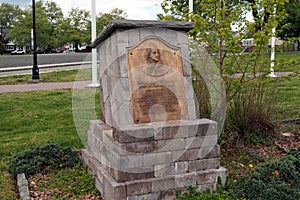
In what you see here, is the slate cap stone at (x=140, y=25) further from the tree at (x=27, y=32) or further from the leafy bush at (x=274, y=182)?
the tree at (x=27, y=32)

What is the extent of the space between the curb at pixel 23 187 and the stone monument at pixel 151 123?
2.74ft

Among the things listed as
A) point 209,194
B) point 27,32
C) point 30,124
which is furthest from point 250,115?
point 27,32

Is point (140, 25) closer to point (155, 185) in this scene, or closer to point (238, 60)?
point (155, 185)

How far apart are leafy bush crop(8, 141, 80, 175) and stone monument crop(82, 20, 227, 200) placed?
35.6 inches

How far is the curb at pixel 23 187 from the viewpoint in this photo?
442 cm

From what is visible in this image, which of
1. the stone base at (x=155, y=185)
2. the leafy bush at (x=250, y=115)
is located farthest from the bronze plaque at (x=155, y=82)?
the leafy bush at (x=250, y=115)

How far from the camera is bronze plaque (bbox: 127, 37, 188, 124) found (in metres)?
4.35

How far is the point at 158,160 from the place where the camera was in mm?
4133

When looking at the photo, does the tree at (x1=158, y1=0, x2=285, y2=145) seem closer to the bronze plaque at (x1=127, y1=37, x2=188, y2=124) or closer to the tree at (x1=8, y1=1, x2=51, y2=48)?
the bronze plaque at (x1=127, y1=37, x2=188, y2=124)

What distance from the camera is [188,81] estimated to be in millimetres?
4637

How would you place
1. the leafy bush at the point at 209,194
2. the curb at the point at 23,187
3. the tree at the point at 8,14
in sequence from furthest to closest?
the tree at the point at 8,14 < the curb at the point at 23,187 < the leafy bush at the point at 209,194

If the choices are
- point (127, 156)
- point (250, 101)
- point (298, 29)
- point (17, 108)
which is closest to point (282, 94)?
point (250, 101)

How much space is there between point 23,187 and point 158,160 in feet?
5.81

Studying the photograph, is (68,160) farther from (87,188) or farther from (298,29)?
(298,29)
